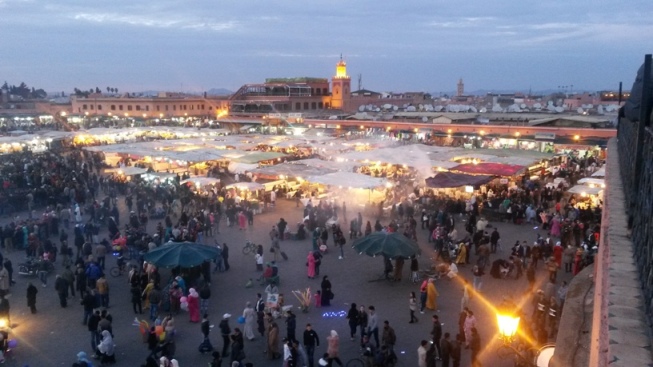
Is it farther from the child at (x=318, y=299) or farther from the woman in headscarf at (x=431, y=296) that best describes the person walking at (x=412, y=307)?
the child at (x=318, y=299)

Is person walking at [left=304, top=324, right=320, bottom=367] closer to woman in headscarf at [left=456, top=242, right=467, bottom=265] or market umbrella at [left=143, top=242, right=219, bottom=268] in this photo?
market umbrella at [left=143, top=242, right=219, bottom=268]

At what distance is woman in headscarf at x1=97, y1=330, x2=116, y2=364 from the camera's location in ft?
28.0

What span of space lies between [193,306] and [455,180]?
11.7 m

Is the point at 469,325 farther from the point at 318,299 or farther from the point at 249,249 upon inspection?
the point at 249,249

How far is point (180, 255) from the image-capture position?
36.6 ft

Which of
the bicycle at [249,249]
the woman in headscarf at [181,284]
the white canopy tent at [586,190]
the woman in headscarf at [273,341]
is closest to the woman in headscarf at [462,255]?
the bicycle at [249,249]

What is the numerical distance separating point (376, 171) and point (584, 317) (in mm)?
19478

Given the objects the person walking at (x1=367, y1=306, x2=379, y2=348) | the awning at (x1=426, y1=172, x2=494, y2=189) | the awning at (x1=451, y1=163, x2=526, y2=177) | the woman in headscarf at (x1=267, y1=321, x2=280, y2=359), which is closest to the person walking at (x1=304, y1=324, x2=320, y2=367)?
the woman in headscarf at (x1=267, y1=321, x2=280, y2=359)

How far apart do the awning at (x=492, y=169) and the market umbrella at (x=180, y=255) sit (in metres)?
12.3

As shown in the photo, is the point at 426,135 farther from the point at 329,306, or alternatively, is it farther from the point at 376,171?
the point at 329,306

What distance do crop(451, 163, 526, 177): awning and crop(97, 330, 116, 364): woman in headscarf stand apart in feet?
50.2

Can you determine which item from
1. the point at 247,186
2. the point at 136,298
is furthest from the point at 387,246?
the point at 247,186

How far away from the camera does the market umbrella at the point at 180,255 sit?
1099 centimetres

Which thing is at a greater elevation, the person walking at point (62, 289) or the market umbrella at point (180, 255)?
the market umbrella at point (180, 255)
